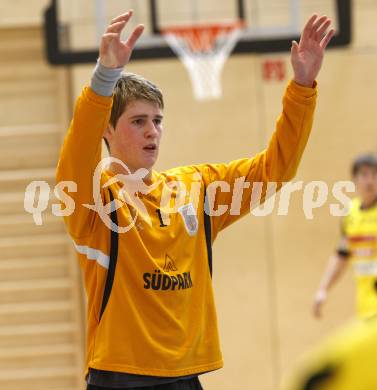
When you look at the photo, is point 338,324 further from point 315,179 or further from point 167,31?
point 167,31

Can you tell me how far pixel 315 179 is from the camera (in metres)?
7.30

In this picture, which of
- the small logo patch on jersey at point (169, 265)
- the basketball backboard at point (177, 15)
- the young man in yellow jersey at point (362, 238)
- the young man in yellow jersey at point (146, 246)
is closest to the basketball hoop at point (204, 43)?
the basketball backboard at point (177, 15)

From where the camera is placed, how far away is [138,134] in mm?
2678

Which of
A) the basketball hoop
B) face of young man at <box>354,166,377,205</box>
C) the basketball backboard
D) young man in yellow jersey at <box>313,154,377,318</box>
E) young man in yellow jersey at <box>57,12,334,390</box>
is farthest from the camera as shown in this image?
the basketball backboard

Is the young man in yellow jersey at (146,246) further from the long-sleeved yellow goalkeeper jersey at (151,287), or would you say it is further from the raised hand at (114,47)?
the raised hand at (114,47)

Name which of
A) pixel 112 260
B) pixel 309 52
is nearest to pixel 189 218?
pixel 112 260

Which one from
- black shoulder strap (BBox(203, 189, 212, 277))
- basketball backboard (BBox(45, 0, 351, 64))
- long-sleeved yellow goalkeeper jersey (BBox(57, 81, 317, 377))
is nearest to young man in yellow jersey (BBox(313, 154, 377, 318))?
basketball backboard (BBox(45, 0, 351, 64))

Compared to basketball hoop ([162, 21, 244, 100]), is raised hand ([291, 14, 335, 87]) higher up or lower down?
lower down

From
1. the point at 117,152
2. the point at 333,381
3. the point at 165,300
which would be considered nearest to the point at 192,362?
the point at 165,300

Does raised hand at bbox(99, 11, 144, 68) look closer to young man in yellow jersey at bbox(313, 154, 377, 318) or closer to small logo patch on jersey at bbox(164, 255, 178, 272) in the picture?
small logo patch on jersey at bbox(164, 255, 178, 272)

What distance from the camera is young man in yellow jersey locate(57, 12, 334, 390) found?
8.32ft

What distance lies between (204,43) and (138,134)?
3922 millimetres

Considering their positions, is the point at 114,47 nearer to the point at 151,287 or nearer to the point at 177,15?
the point at 151,287

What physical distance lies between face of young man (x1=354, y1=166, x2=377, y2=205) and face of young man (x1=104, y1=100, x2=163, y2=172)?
3758mm
